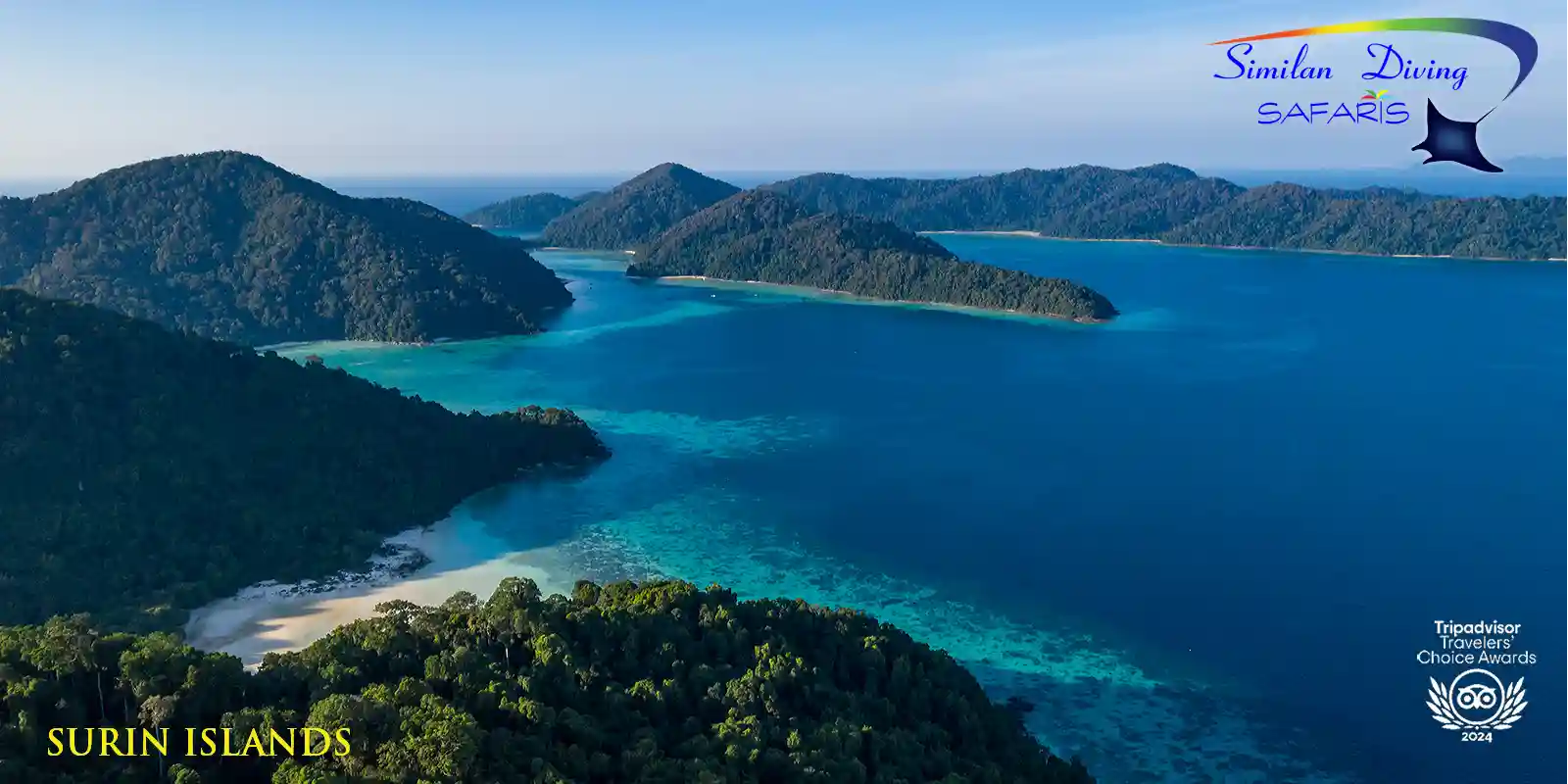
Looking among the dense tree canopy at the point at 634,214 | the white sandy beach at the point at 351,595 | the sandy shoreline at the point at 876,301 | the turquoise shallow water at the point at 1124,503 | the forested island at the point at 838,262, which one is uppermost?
the dense tree canopy at the point at 634,214

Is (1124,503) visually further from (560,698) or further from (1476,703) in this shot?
(560,698)

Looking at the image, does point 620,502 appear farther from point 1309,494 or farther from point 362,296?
point 362,296

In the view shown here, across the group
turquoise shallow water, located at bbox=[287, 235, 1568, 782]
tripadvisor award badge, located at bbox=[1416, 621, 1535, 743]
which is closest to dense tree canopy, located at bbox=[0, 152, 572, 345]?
turquoise shallow water, located at bbox=[287, 235, 1568, 782]

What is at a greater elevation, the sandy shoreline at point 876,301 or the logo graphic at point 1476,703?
the sandy shoreline at point 876,301

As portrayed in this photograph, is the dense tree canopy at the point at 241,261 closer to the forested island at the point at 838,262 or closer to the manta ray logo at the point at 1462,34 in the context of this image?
the forested island at the point at 838,262

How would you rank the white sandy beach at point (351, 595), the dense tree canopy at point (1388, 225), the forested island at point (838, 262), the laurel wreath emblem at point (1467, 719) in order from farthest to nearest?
the dense tree canopy at point (1388, 225) → the forested island at point (838, 262) → the white sandy beach at point (351, 595) → the laurel wreath emblem at point (1467, 719)

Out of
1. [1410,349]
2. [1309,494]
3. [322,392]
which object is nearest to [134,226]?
[322,392]

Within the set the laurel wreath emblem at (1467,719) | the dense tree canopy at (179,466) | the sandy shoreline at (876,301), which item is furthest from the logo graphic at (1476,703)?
the sandy shoreline at (876,301)
